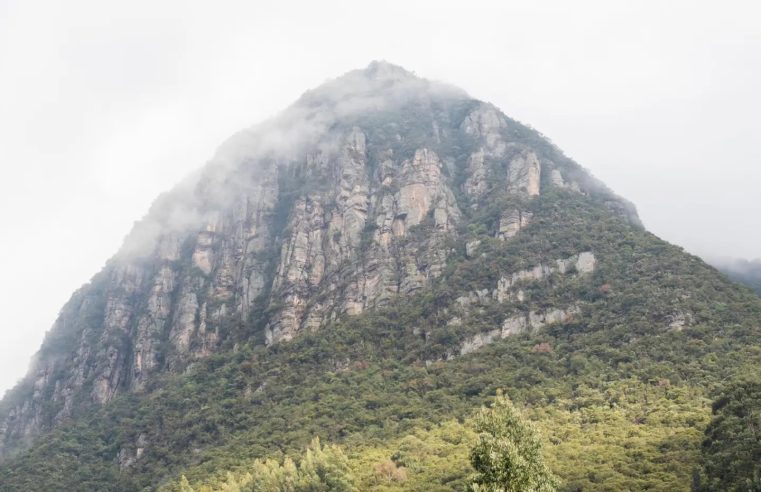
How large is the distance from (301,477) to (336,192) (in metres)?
112

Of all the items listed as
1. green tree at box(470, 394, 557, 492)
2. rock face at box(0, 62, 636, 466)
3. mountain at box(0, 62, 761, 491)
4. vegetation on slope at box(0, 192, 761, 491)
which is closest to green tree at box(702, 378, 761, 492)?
vegetation on slope at box(0, 192, 761, 491)

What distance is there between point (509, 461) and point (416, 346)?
88917 mm

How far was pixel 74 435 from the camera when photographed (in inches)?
5955

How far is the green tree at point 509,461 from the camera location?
47.4 metres

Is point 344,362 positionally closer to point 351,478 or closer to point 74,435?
point 351,478

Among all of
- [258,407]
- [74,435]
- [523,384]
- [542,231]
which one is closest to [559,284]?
[542,231]

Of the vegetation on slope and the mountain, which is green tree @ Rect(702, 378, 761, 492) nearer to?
the vegetation on slope

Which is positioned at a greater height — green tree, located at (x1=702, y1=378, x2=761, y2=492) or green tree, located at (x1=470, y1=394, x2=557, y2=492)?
green tree, located at (x1=470, y1=394, x2=557, y2=492)

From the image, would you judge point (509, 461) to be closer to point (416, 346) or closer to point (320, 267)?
point (416, 346)

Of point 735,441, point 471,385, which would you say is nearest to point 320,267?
point 471,385

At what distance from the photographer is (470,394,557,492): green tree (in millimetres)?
47438

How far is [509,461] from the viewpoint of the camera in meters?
48.1

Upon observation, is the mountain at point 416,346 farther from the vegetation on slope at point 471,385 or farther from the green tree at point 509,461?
the green tree at point 509,461

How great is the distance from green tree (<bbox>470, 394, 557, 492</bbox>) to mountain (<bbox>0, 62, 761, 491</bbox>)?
2404 cm
